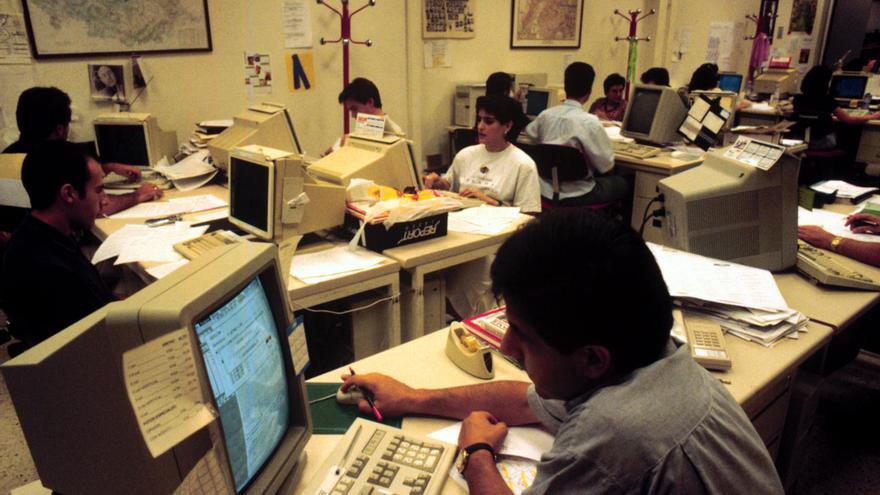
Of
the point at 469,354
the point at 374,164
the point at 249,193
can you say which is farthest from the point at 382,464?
the point at 374,164

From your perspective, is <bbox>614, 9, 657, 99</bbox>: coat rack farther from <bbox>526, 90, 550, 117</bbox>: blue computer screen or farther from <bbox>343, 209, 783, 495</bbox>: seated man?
<bbox>343, 209, 783, 495</bbox>: seated man

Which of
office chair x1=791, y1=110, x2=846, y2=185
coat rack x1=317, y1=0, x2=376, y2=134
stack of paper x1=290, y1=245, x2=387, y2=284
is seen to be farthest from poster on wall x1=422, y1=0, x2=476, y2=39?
stack of paper x1=290, y1=245, x2=387, y2=284

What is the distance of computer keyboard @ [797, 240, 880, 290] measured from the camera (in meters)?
1.73

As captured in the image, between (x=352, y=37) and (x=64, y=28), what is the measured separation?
6.31 ft

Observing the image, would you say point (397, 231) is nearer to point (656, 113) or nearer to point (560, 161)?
point (560, 161)

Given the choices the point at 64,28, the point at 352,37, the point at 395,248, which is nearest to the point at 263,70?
the point at 352,37

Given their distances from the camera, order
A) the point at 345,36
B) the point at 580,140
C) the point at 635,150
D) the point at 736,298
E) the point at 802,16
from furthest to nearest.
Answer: the point at 802,16
the point at 345,36
the point at 635,150
the point at 580,140
the point at 736,298

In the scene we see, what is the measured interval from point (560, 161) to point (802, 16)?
7303 millimetres

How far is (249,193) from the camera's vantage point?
2.19 m

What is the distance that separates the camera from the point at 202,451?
74cm

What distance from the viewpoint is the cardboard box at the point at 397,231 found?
2.21 m

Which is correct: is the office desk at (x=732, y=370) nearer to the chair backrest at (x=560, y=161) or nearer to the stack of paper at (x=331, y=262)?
the stack of paper at (x=331, y=262)

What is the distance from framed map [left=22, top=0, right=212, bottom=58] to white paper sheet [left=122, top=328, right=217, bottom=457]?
3.46m

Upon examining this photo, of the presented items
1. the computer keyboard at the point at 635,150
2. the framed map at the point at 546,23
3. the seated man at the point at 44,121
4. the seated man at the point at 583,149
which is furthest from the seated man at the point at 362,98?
the framed map at the point at 546,23
